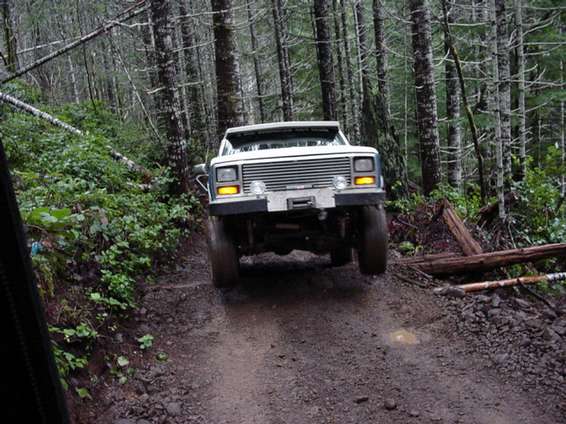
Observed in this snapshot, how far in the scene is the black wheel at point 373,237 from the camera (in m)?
5.66

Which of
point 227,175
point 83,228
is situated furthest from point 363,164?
point 83,228

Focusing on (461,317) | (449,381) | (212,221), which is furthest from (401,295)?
(212,221)

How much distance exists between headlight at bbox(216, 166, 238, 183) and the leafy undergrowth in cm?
147

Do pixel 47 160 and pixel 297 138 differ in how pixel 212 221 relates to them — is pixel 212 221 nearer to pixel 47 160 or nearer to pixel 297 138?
pixel 297 138

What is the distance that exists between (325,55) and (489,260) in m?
12.1

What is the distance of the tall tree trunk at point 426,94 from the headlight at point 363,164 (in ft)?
20.7

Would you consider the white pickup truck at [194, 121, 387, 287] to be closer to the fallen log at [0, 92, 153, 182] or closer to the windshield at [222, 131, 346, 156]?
the windshield at [222, 131, 346, 156]

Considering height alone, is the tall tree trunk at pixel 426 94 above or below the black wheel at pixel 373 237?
above

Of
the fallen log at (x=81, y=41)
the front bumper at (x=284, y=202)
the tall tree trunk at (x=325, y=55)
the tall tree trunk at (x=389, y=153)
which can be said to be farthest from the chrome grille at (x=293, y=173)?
the tall tree trunk at (x=325, y=55)

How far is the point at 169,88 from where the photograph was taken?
29.7ft

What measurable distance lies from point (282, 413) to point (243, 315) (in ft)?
6.32

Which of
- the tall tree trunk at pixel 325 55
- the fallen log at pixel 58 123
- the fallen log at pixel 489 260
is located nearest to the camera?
the fallen log at pixel 489 260

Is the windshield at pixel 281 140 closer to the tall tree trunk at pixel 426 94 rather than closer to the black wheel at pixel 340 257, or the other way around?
the black wheel at pixel 340 257

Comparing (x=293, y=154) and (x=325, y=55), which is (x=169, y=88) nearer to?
(x=293, y=154)
